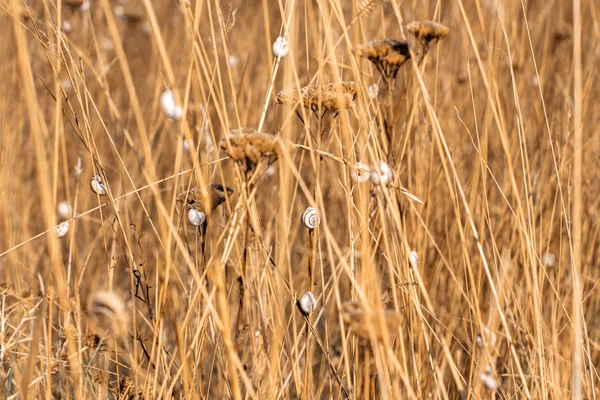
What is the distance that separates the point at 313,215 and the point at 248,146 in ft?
0.78

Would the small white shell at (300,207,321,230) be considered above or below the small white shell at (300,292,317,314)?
above

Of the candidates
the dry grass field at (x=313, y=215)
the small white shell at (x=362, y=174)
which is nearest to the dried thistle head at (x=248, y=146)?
the dry grass field at (x=313, y=215)

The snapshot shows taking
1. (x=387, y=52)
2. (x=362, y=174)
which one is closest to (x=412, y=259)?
(x=362, y=174)

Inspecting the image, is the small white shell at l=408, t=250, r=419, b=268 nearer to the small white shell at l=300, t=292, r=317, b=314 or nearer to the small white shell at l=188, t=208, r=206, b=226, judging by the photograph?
the small white shell at l=300, t=292, r=317, b=314

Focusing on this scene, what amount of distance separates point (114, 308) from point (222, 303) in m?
0.10

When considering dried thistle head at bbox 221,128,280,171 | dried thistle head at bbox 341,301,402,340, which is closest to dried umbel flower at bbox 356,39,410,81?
dried thistle head at bbox 221,128,280,171

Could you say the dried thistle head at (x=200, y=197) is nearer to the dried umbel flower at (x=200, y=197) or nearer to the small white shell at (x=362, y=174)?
the dried umbel flower at (x=200, y=197)

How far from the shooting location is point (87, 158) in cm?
190

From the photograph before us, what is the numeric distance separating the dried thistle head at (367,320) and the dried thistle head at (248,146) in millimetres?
159

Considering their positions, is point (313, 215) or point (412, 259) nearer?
point (412, 259)

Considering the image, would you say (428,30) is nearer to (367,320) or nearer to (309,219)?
(309,219)

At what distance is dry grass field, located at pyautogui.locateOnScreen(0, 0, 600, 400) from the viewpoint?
712mm

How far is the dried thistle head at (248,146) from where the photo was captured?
65 centimetres

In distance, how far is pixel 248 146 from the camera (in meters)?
0.65
